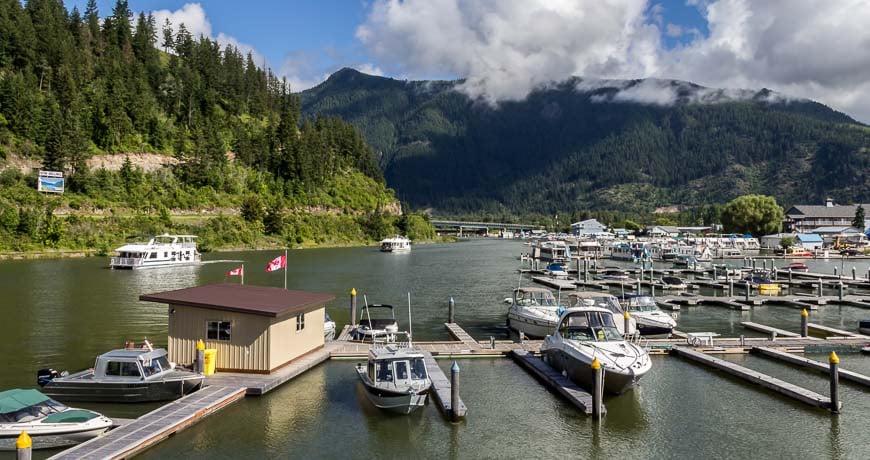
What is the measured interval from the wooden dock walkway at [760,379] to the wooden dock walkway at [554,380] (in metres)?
9.58

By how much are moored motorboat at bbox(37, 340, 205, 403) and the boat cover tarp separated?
3.84 metres

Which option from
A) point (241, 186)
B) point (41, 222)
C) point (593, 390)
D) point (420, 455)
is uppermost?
point (241, 186)

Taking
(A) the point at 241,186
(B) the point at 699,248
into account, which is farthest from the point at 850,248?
(A) the point at 241,186

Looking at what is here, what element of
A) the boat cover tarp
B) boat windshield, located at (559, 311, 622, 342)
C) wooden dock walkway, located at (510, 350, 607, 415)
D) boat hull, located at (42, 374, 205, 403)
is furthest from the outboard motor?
boat windshield, located at (559, 311, 622, 342)

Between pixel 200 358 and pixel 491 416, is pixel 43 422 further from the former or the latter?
pixel 491 416

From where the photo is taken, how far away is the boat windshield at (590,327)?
3106 cm

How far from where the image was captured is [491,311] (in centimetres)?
6031

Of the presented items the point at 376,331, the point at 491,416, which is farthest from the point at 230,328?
the point at 491,416

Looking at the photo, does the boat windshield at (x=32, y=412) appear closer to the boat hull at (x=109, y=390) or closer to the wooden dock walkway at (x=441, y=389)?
the boat hull at (x=109, y=390)

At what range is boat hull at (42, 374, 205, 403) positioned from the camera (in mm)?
26781

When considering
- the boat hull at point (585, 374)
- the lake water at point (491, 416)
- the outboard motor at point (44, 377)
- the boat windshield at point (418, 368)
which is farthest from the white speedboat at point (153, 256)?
the boat hull at point (585, 374)

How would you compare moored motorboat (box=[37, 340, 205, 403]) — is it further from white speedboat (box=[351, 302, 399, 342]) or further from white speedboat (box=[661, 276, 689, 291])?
white speedboat (box=[661, 276, 689, 291])

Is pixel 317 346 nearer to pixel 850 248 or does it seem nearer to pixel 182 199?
pixel 182 199

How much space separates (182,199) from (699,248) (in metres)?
121
